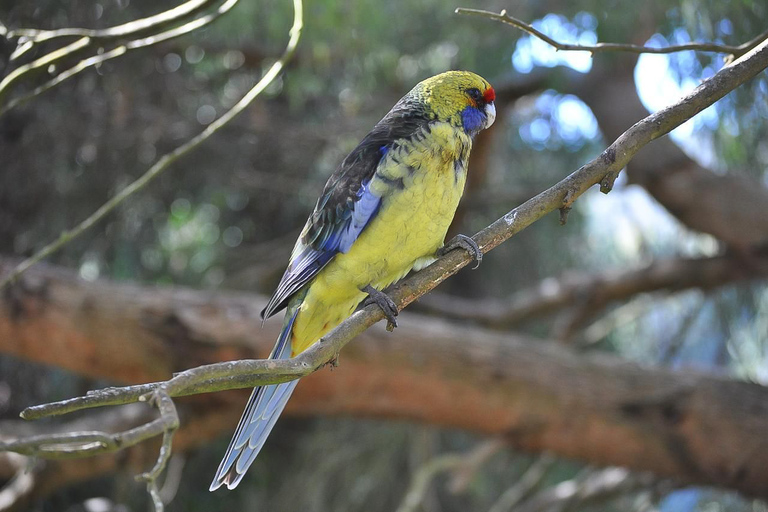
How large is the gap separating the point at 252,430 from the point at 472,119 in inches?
51.6

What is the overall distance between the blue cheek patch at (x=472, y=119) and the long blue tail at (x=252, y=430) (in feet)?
3.57

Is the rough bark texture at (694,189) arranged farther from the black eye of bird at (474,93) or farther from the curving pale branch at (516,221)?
the curving pale branch at (516,221)

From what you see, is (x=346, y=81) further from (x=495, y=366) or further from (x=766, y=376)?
(x=766, y=376)

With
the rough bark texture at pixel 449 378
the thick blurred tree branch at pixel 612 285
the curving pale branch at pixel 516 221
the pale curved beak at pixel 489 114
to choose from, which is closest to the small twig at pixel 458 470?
the rough bark texture at pixel 449 378

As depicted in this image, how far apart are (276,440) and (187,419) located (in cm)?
181

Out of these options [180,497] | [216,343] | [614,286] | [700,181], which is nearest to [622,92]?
[700,181]

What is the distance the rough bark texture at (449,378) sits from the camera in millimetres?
4035

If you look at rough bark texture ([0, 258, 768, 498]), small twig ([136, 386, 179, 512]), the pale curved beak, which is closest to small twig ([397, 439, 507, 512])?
rough bark texture ([0, 258, 768, 498])

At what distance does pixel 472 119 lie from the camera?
2.79 m

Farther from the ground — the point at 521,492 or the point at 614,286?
the point at 614,286

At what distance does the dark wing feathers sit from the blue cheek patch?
0.48ft

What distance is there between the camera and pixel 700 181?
4.70 m

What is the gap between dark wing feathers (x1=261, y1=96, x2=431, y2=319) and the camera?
8.53ft

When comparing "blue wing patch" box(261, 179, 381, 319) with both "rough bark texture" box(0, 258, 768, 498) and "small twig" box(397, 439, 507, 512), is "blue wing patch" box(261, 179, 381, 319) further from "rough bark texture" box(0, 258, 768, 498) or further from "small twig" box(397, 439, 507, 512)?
"small twig" box(397, 439, 507, 512)
